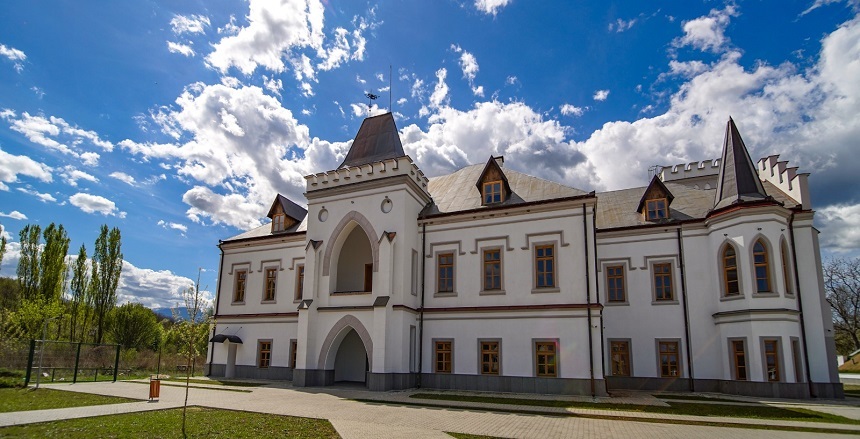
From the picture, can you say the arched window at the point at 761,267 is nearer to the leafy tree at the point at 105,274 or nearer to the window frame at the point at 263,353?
the window frame at the point at 263,353

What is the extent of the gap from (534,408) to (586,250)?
7058 mm

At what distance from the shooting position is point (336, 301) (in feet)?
67.3

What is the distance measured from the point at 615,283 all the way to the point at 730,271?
14.6 ft

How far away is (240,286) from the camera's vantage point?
1025 inches

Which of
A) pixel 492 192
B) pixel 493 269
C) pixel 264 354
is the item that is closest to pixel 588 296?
pixel 493 269

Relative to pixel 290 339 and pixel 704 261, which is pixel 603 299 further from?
pixel 290 339

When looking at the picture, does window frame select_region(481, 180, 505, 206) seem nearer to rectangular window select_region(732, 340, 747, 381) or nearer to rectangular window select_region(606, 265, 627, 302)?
rectangular window select_region(606, 265, 627, 302)

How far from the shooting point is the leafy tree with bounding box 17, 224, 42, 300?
33469 millimetres

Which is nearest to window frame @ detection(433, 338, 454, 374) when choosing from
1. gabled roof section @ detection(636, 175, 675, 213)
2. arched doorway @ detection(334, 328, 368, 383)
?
arched doorway @ detection(334, 328, 368, 383)

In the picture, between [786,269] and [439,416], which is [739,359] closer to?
[786,269]

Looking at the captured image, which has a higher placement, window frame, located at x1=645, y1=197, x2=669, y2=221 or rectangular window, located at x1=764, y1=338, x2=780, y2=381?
window frame, located at x1=645, y1=197, x2=669, y2=221

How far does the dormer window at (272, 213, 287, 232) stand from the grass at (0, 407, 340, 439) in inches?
601

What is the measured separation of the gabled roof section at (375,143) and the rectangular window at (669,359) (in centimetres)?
1469

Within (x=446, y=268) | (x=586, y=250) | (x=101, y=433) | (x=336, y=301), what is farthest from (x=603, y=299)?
(x=101, y=433)
